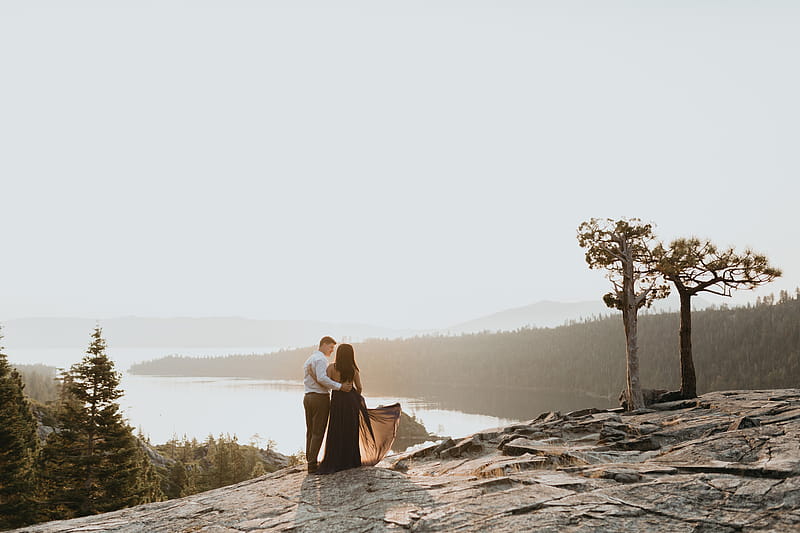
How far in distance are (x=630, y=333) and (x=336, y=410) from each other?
1804 centimetres

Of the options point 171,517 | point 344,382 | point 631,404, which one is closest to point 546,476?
point 344,382

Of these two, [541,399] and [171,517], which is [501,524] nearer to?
[171,517]

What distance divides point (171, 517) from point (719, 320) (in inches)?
6711

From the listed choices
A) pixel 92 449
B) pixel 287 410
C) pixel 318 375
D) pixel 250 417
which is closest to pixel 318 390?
pixel 318 375

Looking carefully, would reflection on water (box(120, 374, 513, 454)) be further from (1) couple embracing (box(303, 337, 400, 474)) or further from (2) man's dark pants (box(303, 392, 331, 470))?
(1) couple embracing (box(303, 337, 400, 474))

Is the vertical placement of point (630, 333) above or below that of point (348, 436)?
above

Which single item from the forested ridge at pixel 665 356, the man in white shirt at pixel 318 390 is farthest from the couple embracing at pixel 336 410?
the forested ridge at pixel 665 356

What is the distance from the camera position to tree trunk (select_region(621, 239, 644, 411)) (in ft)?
78.0

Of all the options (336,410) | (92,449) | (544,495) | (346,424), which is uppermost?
(336,410)

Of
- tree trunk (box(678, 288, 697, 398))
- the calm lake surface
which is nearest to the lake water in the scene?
the calm lake surface

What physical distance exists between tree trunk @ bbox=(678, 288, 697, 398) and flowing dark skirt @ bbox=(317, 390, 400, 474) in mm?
18546

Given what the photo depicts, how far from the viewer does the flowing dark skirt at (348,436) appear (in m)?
11.4

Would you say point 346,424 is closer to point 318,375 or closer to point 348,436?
point 348,436

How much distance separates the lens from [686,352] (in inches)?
1000
